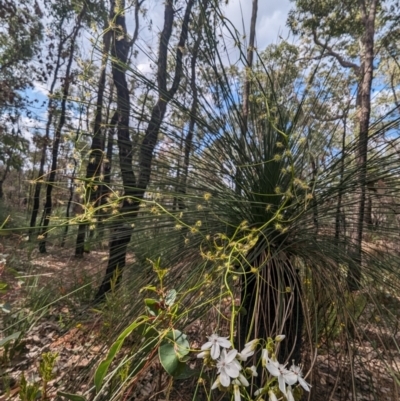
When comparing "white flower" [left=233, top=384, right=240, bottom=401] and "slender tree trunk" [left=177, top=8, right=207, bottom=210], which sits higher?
"slender tree trunk" [left=177, top=8, right=207, bottom=210]

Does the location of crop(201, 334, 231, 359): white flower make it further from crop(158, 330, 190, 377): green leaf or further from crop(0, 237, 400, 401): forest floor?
crop(0, 237, 400, 401): forest floor

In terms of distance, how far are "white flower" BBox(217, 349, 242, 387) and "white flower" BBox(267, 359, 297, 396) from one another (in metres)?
0.04

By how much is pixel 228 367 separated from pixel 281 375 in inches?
3.1

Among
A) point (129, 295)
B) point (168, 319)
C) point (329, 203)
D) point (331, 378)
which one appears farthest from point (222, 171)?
point (331, 378)

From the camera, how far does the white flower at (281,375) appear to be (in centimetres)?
38

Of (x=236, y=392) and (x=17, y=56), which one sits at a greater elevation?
(x=17, y=56)

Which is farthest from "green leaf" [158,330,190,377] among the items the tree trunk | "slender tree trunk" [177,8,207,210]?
"slender tree trunk" [177,8,207,210]

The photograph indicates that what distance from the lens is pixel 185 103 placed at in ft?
3.48

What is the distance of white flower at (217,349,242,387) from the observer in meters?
0.36

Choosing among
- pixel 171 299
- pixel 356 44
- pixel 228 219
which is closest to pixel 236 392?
pixel 171 299

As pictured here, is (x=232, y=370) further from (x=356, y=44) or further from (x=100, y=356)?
(x=356, y=44)

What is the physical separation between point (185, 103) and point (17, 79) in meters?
6.41

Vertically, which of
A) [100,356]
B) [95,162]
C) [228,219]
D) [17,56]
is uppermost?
[17,56]

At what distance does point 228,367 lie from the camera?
0.37 m
